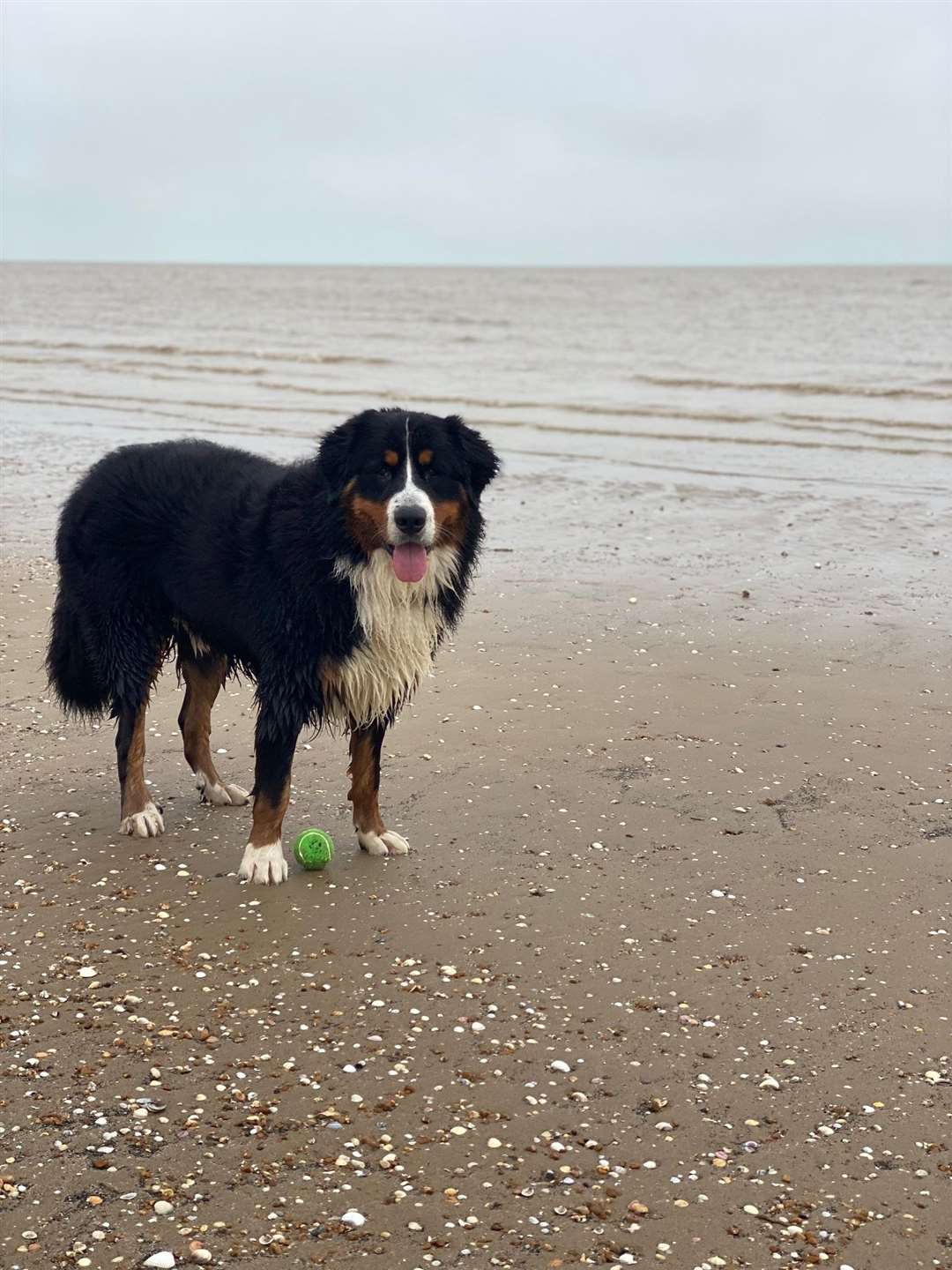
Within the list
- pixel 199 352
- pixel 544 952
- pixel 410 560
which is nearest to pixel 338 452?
pixel 410 560

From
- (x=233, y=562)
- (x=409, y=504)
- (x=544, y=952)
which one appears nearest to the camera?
(x=544, y=952)

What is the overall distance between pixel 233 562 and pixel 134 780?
45.9 inches

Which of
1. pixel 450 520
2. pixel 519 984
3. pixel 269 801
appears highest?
pixel 450 520

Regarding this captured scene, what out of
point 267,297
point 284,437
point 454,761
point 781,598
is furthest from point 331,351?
point 267,297

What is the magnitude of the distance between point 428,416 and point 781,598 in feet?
18.1

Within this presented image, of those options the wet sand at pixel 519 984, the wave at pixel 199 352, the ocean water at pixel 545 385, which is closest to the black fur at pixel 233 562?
the wet sand at pixel 519 984

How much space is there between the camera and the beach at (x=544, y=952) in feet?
12.1

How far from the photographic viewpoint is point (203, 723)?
6.64 meters

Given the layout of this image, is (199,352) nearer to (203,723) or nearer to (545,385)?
(545,385)

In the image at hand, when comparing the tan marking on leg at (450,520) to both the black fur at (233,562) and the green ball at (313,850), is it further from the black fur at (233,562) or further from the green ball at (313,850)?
the green ball at (313,850)

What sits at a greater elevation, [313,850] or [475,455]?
[475,455]

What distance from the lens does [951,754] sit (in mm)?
7184

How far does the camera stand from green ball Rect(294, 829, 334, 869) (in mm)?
5934

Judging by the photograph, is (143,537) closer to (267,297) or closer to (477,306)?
(477,306)
